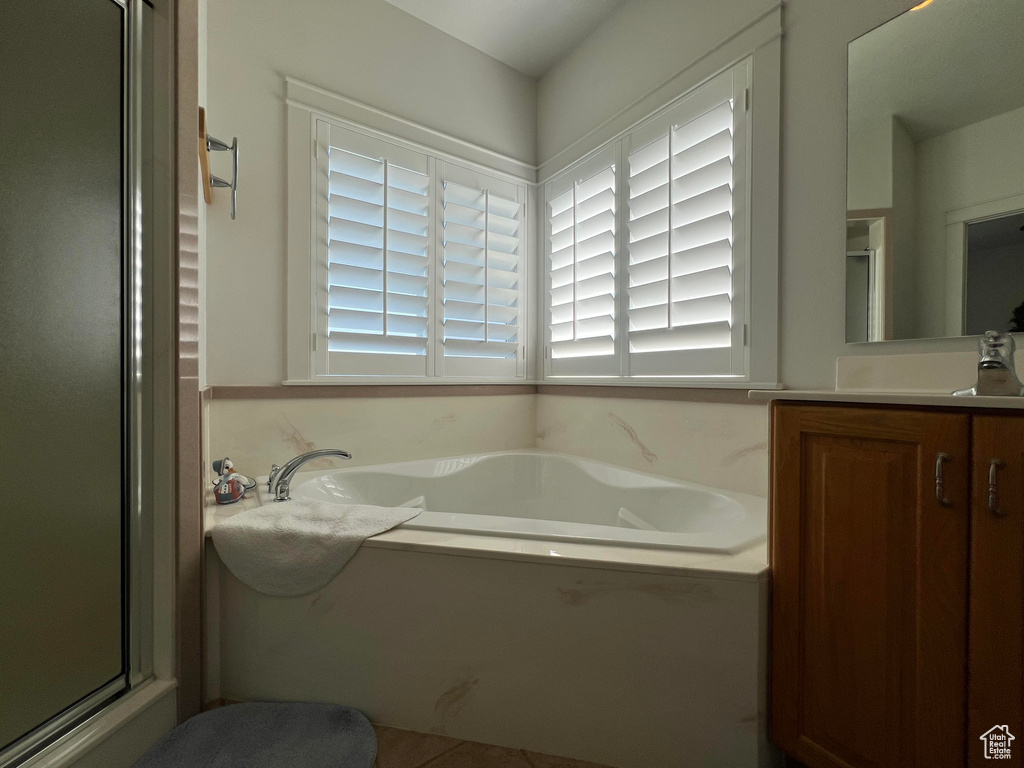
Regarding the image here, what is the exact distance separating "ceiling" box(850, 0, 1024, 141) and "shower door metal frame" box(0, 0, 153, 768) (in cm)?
186

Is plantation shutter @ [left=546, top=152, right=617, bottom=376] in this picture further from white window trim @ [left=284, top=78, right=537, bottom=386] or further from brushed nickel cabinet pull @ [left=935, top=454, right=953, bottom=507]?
brushed nickel cabinet pull @ [left=935, top=454, right=953, bottom=507]

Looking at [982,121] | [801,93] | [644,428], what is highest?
[801,93]

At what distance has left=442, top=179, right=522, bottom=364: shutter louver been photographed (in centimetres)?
240

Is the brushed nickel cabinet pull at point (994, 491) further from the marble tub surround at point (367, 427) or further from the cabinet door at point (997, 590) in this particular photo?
the marble tub surround at point (367, 427)

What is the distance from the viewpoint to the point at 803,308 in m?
1.56

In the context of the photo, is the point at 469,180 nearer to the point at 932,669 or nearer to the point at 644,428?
the point at 644,428

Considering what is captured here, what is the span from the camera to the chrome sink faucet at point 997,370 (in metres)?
0.94

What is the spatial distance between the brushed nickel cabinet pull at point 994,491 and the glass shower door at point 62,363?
1.62m

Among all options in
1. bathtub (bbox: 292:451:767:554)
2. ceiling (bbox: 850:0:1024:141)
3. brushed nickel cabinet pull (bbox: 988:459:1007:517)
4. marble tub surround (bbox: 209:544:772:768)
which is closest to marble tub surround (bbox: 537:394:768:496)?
bathtub (bbox: 292:451:767:554)

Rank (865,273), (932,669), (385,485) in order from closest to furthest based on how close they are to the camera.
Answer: (932,669) < (865,273) < (385,485)

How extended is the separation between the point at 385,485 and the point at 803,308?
167 centimetres

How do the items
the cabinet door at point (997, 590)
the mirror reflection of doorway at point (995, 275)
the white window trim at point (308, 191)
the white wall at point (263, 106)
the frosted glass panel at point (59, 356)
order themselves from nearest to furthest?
the cabinet door at point (997, 590) → the frosted glass panel at point (59, 356) → the mirror reflection of doorway at point (995, 275) → the white wall at point (263, 106) → the white window trim at point (308, 191)

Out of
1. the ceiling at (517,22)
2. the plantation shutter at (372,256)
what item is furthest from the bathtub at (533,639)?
the ceiling at (517,22)

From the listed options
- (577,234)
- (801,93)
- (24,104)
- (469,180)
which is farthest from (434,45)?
(24,104)
